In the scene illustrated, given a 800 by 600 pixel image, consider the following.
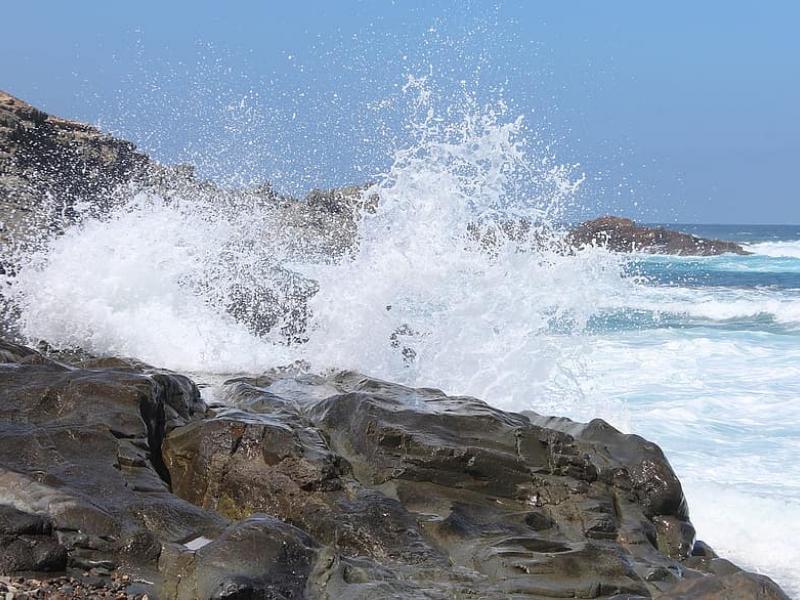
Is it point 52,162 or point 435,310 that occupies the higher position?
point 52,162

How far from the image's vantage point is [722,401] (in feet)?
37.9

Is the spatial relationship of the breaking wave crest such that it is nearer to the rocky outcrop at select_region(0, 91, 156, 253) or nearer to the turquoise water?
the turquoise water

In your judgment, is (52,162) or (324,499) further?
(52,162)

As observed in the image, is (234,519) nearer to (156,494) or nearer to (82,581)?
(156,494)

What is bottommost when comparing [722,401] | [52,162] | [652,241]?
[722,401]

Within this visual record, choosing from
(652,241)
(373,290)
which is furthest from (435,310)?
(652,241)

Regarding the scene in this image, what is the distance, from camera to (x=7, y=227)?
12.4 meters

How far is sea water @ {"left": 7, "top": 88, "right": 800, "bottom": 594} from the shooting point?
866 cm

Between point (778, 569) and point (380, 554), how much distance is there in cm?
347

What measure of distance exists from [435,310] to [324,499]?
4.65 meters

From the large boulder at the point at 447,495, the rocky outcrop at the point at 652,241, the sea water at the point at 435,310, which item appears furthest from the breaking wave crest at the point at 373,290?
the rocky outcrop at the point at 652,241

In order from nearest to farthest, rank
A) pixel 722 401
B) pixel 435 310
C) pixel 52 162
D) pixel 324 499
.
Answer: pixel 324 499, pixel 435 310, pixel 722 401, pixel 52 162

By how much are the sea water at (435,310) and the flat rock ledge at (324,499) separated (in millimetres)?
2073

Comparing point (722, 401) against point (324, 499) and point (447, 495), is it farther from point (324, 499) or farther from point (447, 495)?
point (324, 499)
